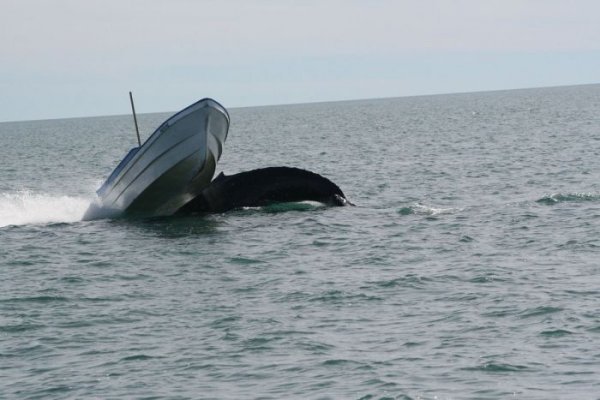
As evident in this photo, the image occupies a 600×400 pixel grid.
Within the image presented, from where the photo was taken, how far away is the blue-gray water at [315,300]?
13.3 metres

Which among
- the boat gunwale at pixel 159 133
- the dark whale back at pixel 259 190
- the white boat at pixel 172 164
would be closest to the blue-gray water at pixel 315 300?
the dark whale back at pixel 259 190

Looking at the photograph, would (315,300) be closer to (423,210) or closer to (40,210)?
(423,210)

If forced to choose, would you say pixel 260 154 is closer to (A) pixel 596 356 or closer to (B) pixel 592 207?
(B) pixel 592 207

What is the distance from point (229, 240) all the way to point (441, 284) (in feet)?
25.4

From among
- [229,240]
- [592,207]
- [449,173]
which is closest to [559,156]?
[449,173]

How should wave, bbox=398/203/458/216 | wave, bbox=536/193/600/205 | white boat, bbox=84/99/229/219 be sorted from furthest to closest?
1. wave, bbox=536/193/600/205
2. wave, bbox=398/203/458/216
3. white boat, bbox=84/99/229/219

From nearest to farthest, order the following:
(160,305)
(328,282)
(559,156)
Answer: (160,305), (328,282), (559,156)

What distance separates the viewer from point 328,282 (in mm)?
19406

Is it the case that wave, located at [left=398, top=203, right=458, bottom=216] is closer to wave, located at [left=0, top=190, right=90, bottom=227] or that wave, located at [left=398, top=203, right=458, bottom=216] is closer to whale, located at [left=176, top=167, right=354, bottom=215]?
whale, located at [left=176, top=167, right=354, bottom=215]

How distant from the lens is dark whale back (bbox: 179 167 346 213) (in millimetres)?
29406

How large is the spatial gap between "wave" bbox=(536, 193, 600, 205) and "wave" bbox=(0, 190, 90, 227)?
14820mm

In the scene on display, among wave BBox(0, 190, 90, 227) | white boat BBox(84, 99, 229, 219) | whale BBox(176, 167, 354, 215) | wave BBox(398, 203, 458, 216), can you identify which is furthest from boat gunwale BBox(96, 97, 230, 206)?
wave BBox(398, 203, 458, 216)

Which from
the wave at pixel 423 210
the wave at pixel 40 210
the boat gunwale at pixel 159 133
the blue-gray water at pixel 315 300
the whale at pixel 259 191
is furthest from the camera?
the wave at pixel 40 210

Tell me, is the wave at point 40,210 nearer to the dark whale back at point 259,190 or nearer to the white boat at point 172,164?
the white boat at point 172,164
